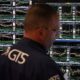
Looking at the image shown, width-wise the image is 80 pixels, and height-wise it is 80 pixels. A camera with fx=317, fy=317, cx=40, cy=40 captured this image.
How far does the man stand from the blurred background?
1106mm

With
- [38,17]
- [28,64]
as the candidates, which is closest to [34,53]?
[28,64]

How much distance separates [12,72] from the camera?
1.33 meters

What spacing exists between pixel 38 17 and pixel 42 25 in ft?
0.14

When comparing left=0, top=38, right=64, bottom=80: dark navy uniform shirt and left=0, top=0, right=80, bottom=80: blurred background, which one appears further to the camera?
left=0, top=0, right=80, bottom=80: blurred background

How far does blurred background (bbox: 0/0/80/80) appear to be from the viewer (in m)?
2.53

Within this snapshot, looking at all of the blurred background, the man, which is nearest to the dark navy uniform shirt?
the man

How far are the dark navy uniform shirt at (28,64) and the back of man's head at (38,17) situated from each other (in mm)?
67

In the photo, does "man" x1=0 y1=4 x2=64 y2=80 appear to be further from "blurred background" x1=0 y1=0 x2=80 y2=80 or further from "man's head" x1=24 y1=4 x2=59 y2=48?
"blurred background" x1=0 y1=0 x2=80 y2=80

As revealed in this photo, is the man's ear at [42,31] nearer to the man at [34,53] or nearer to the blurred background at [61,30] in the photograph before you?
the man at [34,53]

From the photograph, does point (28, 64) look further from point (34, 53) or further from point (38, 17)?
point (38, 17)

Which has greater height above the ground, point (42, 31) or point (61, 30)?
point (42, 31)

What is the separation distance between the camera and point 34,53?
1335 millimetres

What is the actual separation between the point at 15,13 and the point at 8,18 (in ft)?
0.24

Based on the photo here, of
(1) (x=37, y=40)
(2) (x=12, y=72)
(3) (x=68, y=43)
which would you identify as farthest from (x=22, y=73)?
(3) (x=68, y=43)
